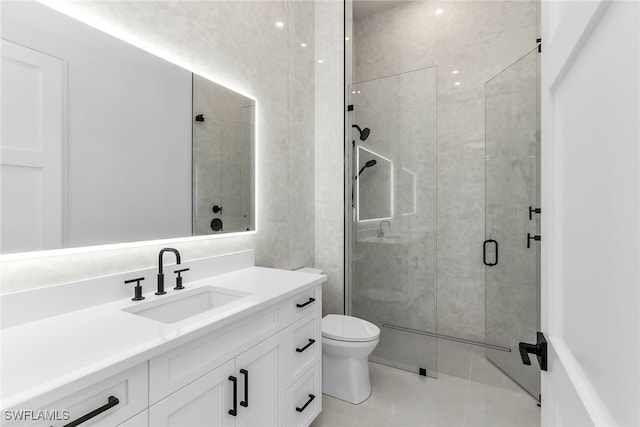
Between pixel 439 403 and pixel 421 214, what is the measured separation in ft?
4.11

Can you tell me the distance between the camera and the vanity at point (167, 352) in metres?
0.72

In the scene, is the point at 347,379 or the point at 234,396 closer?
the point at 234,396

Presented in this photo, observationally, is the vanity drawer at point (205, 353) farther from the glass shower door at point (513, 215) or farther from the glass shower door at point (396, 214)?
the glass shower door at point (513, 215)

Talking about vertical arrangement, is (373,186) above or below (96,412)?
above

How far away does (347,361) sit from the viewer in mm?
2047

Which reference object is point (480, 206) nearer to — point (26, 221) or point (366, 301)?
point (366, 301)

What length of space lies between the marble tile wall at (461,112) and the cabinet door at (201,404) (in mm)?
2319

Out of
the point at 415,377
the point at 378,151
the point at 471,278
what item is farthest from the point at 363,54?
the point at 415,377

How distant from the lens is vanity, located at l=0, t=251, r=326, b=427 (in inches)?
28.5

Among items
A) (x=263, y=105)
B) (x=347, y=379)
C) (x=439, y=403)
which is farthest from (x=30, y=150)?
(x=439, y=403)

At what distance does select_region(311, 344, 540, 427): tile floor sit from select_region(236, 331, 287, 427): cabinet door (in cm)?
60

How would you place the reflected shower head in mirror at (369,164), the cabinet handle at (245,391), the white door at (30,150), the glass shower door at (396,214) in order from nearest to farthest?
the white door at (30,150) → the cabinet handle at (245,391) → the glass shower door at (396,214) → the reflected shower head in mirror at (369,164)

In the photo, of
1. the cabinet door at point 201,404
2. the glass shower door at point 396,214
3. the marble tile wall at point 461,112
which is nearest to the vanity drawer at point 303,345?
the cabinet door at point 201,404

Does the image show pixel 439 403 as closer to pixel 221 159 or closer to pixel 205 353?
pixel 205 353
